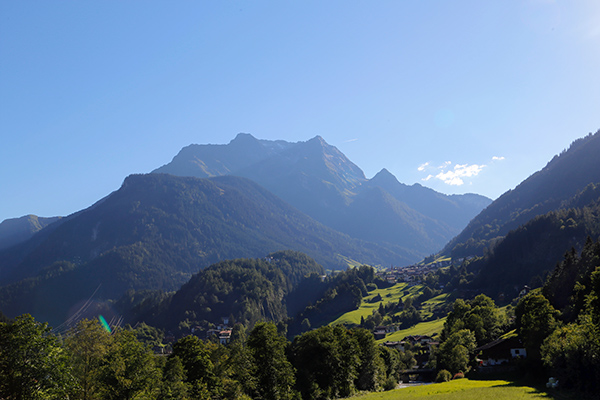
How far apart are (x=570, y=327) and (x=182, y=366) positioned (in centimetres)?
5340

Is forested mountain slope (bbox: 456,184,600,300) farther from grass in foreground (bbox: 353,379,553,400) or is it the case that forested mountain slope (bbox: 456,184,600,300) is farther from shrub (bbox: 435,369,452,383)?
grass in foreground (bbox: 353,379,553,400)

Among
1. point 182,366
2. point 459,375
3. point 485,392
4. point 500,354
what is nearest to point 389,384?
point 459,375

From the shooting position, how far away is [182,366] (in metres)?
54.2

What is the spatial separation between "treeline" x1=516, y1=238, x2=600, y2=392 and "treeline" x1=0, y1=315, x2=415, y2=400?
29403 millimetres

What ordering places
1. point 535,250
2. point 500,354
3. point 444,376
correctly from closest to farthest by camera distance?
point 500,354, point 444,376, point 535,250

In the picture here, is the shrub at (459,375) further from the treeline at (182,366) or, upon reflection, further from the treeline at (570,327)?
the treeline at (570,327)

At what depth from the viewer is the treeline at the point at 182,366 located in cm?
3456

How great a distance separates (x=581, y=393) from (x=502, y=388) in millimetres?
11682

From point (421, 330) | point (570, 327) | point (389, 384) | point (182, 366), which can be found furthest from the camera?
point (421, 330)

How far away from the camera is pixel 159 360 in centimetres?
5566

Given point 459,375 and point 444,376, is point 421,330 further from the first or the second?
point 444,376

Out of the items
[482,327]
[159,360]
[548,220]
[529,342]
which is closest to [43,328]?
[159,360]

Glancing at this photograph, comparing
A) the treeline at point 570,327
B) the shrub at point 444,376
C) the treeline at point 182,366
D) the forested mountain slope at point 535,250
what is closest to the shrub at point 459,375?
the shrub at point 444,376

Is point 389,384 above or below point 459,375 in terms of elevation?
above
